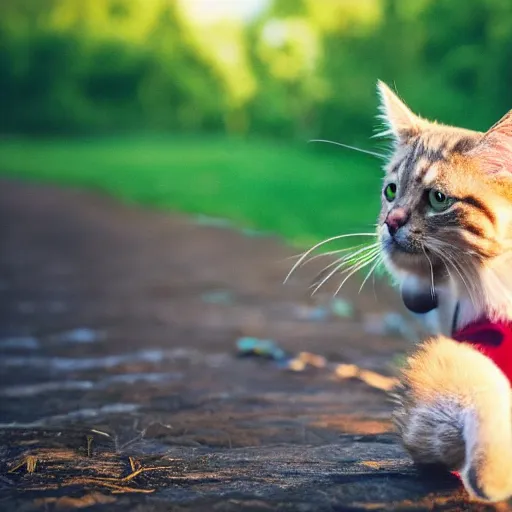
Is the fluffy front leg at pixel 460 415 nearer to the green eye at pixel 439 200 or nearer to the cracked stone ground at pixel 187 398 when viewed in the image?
the cracked stone ground at pixel 187 398

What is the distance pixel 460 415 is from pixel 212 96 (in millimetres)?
6556

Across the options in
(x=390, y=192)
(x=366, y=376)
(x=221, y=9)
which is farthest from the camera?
(x=221, y=9)

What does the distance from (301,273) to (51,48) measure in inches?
171

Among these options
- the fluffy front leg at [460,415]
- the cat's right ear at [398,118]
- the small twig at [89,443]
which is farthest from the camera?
the cat's right ear at [398,118]

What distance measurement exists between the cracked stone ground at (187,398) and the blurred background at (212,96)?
1.67 metres

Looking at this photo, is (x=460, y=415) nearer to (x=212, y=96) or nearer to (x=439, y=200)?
(x=439, y=200)

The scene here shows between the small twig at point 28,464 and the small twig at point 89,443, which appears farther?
the small twig at point 89,443

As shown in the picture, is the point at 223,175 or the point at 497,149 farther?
the point at 223,175

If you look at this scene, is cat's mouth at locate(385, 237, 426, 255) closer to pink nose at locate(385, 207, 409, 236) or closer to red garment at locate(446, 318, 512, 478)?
pink nose at locate(385, 207, 409, 236)

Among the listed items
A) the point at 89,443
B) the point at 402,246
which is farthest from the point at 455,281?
the point at 89,443

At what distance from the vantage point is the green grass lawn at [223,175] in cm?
560

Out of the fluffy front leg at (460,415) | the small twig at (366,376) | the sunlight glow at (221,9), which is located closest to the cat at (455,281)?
the fluffy front leg at (460,415)

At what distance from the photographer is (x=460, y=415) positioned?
1.10m

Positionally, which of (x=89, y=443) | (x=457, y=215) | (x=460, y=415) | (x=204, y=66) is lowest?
(x=89, y=443)
